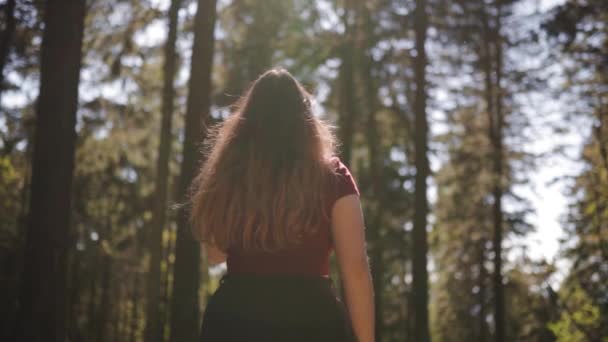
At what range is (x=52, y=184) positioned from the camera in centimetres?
732

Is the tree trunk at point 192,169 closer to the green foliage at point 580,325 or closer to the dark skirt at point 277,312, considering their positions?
the dark skirt at point 277,312

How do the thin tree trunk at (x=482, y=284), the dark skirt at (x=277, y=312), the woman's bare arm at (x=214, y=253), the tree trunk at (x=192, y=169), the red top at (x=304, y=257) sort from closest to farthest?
the dark skirt at (x=277, y=312) < the red top at (x=304, y=257) < the woman's bare arm at (x=214, y=253) < the tree trunk at (x=192, y=169) < the thin tree trunk at (x=482, y=284)

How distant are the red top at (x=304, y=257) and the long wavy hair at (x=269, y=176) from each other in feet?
0.13

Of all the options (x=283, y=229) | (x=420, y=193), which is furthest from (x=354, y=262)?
(x=420, y=193)

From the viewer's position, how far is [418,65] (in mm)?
16078

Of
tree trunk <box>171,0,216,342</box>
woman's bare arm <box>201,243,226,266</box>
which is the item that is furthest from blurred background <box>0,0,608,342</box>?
woman's bare arm <box>201,243,226,266</box>

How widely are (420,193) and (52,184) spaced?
982 centimetres

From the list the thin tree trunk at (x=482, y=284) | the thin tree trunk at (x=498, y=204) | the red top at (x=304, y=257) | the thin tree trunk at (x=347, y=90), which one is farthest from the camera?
the thin tree trunk at (x=482, y=284)

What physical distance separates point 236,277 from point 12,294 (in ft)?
53.0

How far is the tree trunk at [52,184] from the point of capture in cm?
720

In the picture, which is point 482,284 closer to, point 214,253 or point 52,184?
point 52,184

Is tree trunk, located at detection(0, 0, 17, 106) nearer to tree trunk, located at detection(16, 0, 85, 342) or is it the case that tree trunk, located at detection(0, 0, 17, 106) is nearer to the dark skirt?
tree trunk, located at detection(16, 0, 85, 342)

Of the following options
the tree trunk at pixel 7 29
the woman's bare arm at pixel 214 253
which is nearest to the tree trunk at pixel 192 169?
the tree trunk at pixel 7 29

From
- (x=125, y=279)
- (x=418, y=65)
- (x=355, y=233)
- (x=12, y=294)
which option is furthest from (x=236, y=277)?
(x=125, y=279)
